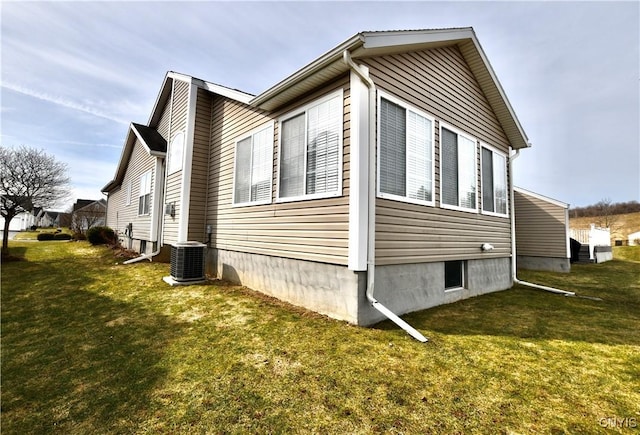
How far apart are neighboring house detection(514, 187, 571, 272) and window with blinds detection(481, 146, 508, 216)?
21.8ft

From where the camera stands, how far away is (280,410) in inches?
98.1

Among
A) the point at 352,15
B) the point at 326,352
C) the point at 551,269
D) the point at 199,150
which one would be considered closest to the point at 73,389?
the point at 326,352

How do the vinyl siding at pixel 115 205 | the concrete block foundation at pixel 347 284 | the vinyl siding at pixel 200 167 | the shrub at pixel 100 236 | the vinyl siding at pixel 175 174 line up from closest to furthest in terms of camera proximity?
the concrete block foundation at pixel 347 284 < the vinyl siding at pixel 200 167 < the vinyl siding at pixel 175 174 < the shrub at pixel 100 236 < the vinyl siding at pixel 115 205

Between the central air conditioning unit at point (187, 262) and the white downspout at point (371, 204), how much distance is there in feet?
15.3

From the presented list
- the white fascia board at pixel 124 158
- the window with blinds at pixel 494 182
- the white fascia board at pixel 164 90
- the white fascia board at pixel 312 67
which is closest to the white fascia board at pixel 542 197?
the window with blinds at pixel 494 182

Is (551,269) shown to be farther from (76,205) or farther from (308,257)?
(76,205)

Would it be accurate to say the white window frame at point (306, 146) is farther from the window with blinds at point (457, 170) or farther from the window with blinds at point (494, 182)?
the window with blinds at point (494, 182)

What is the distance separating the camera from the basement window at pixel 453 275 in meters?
6.52

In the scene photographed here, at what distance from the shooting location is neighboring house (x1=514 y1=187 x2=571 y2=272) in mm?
12913

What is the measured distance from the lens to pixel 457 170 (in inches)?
265

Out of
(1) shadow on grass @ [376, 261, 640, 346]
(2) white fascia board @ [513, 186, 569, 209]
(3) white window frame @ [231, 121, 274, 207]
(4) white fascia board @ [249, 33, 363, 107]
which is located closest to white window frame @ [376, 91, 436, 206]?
(4) white fascia board @ [249, 33, 363, 107]

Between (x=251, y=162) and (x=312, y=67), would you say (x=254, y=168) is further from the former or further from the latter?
(x=312, y=67)

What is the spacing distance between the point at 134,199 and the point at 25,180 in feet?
15.4

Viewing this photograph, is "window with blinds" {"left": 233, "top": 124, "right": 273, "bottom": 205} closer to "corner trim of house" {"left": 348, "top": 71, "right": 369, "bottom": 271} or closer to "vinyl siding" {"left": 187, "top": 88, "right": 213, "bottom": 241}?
"vinyl siding" {"left": 187, "top": 88, "right": 213, "bottom": 241}
